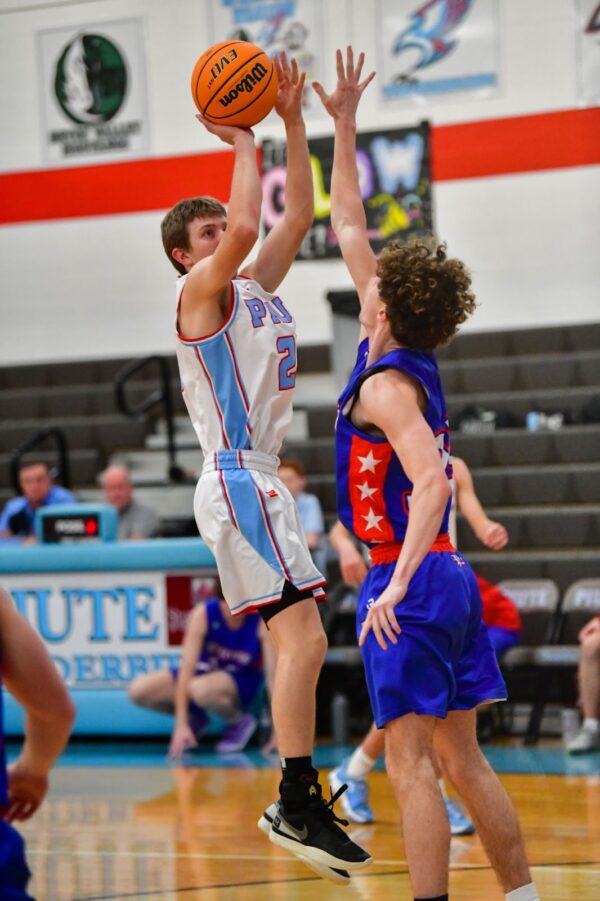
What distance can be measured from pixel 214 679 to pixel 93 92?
715cm

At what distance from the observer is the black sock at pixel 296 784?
3.81m

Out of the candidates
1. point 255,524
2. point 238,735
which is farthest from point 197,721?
point 255,524

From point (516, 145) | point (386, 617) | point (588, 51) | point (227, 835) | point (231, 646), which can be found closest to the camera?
point (386, 617)

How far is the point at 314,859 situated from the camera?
3.74m

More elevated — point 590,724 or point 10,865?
point 10,865

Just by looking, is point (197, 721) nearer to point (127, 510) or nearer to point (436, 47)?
point (127, 510)

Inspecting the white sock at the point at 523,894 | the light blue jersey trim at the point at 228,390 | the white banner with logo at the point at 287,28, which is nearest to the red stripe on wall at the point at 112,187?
the white banner with logo at the point at 287,28

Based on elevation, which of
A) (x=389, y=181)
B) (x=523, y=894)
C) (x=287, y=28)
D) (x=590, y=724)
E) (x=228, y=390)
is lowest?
(x=590, y=724)

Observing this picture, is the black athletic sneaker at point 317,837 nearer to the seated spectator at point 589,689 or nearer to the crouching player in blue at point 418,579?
the crouching player in blue at point 418,579

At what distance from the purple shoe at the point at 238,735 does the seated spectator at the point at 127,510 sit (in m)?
1.54

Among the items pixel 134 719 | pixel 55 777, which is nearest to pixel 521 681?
pixel 134 719

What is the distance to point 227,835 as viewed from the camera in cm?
570

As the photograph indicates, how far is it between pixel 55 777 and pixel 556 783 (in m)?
2.60

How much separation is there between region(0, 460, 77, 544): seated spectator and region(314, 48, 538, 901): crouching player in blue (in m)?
5.87
